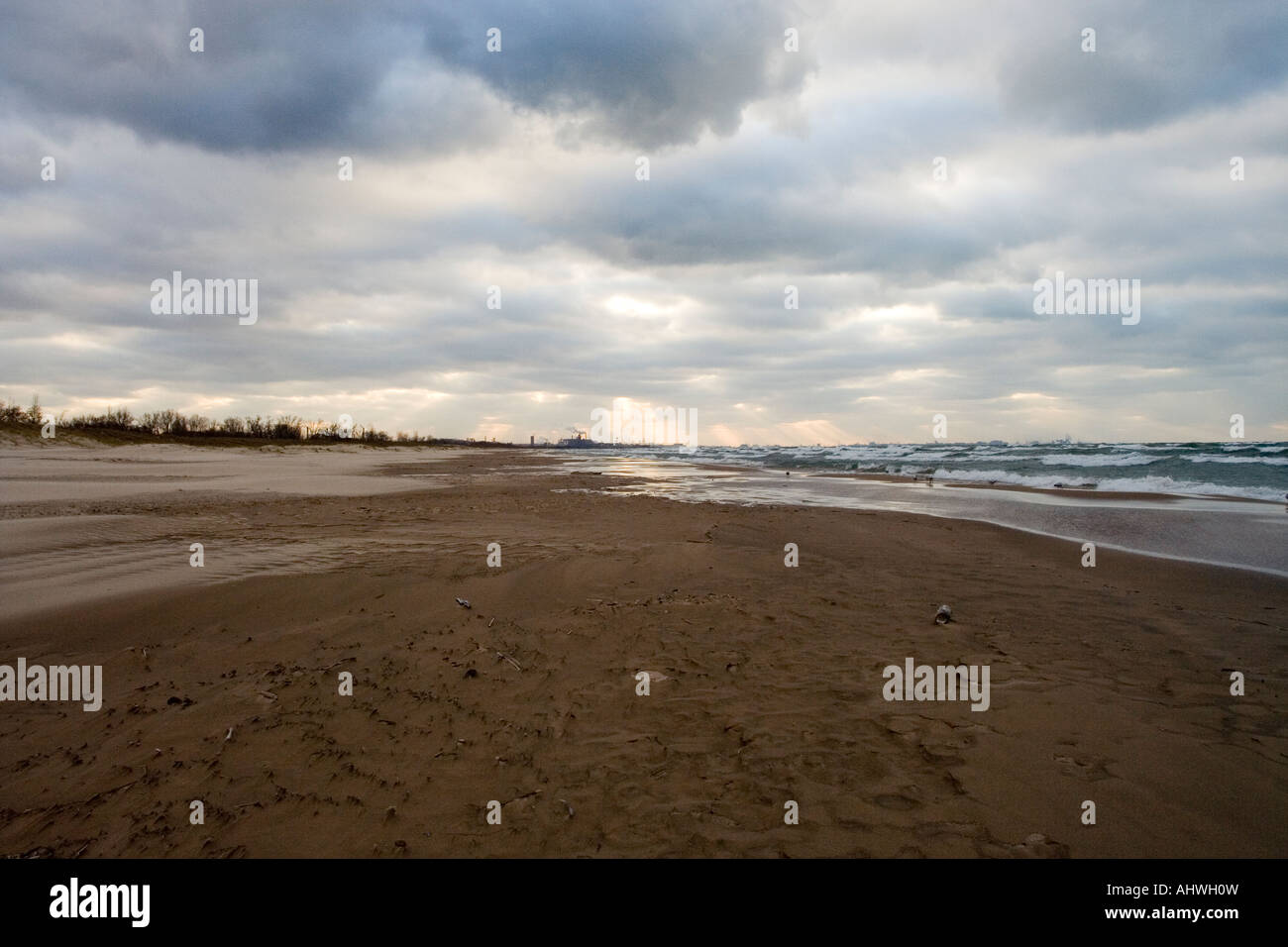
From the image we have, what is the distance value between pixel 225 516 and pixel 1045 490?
31.8m

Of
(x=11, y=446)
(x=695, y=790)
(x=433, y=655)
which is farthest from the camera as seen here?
(x=11, y=446)

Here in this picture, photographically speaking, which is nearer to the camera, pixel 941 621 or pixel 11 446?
pixel 941 621

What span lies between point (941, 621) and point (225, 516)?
15189 mm

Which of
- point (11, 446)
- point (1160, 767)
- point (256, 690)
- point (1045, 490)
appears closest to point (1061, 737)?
point (1160, 767)

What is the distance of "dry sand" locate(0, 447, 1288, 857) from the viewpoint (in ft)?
9.95

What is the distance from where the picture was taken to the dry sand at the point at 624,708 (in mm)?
3033

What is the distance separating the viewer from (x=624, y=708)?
177 inches

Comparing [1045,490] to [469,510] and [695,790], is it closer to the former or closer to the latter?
[469,510]

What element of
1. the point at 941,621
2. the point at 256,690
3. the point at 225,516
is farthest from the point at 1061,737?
the point at 225,516

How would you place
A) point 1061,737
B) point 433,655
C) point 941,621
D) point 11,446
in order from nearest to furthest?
point 1061,737 < point 433,655 < point 941,621 < point 11,446

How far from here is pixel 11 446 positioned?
39.0 m

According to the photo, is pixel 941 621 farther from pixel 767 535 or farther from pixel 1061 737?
pixel 767 535
